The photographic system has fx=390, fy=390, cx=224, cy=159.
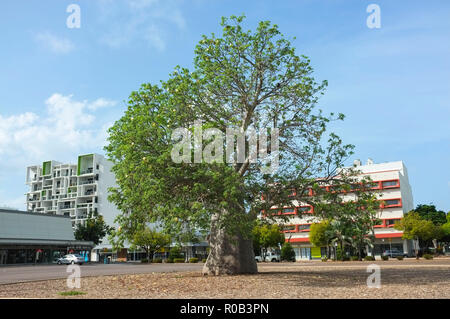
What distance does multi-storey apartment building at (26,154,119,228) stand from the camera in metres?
91.3

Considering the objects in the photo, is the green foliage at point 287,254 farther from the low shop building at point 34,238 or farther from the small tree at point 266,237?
the low shop building at point 34,238

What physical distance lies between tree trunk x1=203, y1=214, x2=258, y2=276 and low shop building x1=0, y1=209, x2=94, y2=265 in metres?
40.2

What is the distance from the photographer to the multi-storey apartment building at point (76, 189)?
300 ft

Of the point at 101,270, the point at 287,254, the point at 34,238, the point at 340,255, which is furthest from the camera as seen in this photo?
the point at 287,254

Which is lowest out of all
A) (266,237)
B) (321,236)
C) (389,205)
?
(266,237)

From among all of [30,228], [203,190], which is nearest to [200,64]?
[203,190]

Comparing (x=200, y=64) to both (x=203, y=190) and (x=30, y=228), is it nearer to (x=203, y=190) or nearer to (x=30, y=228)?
(x=203, y=190)

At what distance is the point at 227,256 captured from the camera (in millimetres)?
20438

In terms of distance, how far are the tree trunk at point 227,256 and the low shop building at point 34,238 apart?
1583 inches

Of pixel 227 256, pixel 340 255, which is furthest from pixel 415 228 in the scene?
pixel 227 256

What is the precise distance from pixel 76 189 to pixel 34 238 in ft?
132

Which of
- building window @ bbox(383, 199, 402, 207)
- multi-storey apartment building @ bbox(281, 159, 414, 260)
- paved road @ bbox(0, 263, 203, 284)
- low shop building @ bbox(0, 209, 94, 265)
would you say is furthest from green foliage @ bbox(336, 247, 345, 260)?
low shop building @ bbox(0, 209, 94, 265)

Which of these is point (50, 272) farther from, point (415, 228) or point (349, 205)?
point (415, 228)
